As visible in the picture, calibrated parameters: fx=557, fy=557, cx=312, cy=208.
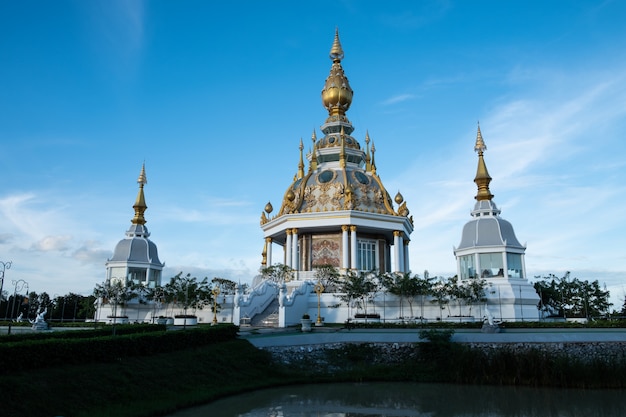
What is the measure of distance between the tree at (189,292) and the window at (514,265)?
19907mm

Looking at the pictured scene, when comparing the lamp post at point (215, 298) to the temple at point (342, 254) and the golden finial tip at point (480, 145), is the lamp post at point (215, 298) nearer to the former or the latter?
the temple at point (342, 254)

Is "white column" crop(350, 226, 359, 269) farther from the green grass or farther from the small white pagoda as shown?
the green grass

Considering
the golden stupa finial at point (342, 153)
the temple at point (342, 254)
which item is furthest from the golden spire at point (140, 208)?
the golden stupa finial at point (342, 153)

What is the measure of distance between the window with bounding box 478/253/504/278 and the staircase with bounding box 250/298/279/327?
1419 centimetres

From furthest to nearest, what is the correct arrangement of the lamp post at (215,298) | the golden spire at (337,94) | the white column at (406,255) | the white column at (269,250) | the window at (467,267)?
the golden spire at (337,94) < the white column at (269,250) < the white column at (406,255) < the window at (467,267) < the lamp post at (215,298)

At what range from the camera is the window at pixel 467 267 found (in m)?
38.4

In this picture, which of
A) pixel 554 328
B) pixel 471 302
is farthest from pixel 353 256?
pixel 554 328

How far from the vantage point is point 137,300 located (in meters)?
40.5

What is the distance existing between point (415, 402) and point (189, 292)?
2164 cm

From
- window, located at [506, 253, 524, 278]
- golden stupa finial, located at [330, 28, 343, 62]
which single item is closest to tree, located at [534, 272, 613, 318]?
window, located at [506, 253, 524, 278]

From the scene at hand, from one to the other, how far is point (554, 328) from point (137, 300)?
27990mm

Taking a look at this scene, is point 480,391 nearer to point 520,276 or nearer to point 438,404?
point 438,404

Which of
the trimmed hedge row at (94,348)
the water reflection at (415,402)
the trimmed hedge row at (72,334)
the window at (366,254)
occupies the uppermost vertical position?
the window at (366,254)

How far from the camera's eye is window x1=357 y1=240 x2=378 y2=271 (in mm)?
46719
